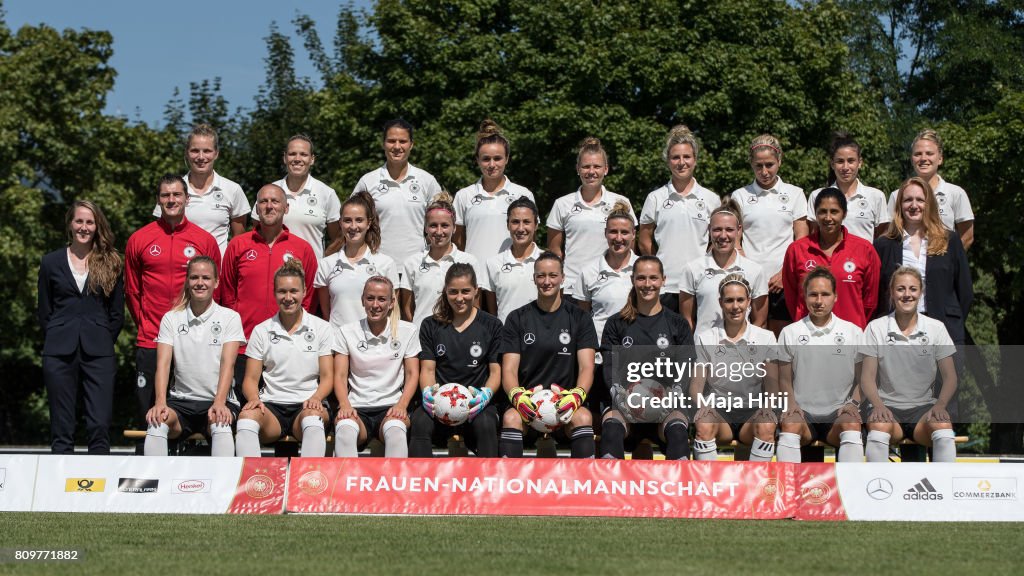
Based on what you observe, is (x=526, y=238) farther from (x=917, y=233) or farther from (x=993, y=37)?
(x=993, y=37)

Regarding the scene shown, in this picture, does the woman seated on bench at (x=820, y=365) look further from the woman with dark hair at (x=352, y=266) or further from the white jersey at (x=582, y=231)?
the woman with dark hair at (x=352, y=266)

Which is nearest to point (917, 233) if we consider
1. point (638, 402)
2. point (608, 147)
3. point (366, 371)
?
point (638, 402)

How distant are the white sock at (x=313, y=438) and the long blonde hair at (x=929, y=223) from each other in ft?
15.2

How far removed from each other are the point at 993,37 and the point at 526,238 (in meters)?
23.1

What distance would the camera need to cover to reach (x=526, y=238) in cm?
959

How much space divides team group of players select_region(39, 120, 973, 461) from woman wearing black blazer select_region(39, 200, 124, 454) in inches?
0.6

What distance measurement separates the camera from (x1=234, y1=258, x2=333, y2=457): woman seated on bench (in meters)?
8.85

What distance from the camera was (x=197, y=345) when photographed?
897 centimetres

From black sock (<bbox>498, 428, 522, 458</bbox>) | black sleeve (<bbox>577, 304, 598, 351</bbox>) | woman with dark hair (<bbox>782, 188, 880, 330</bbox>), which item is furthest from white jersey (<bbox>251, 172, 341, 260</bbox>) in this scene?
woman with dark hair (<bbox>782, 188, 880, 330</bbox>)

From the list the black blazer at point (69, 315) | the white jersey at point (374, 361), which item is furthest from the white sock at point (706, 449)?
the black blazer at point (69, 315)

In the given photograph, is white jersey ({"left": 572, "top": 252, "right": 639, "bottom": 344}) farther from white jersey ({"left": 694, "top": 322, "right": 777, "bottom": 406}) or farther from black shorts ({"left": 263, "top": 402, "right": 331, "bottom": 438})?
black shorts ({"left": 263, "top": 402, "right": 331, "bottom": 438})

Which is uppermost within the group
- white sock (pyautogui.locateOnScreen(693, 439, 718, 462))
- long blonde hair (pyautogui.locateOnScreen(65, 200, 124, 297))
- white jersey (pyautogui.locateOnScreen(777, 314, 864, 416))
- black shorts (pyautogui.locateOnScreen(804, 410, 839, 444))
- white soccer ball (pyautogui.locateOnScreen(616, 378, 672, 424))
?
long blonde hair (pyautogui.locateOnScreen(65, 200, 124, 297))

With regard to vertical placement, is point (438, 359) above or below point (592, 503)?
above

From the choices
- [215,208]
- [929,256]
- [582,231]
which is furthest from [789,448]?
[215,208]
